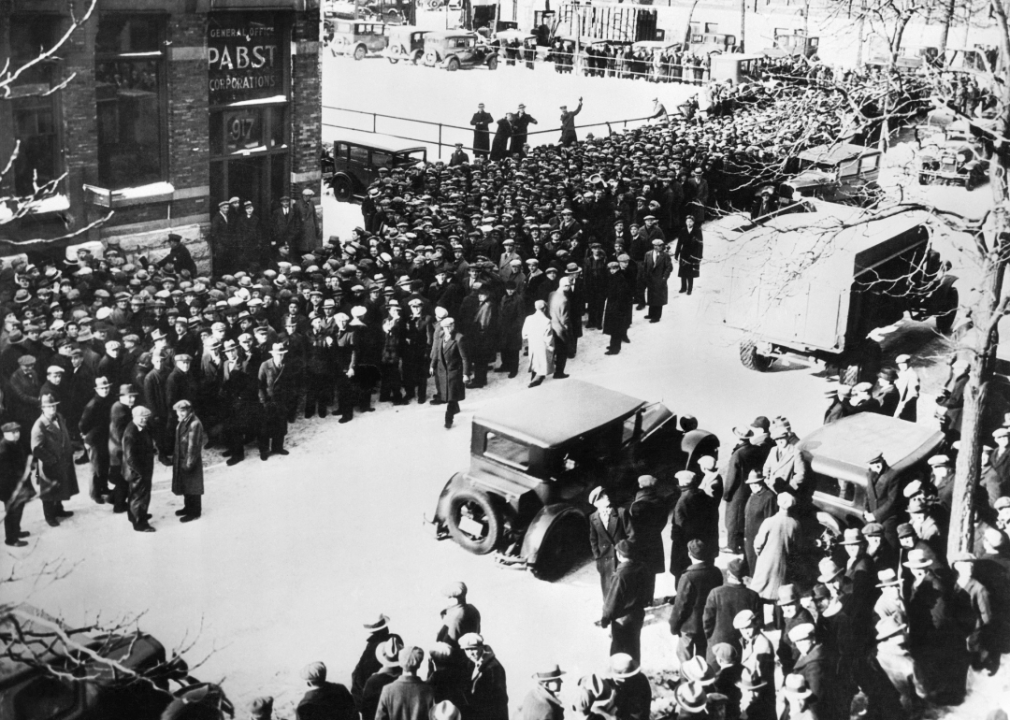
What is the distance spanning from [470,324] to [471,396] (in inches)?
39.3

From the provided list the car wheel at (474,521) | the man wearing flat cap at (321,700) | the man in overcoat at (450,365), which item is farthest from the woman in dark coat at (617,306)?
the man wearing flat cap at (321,700)

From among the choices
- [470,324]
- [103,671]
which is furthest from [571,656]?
[470,324]

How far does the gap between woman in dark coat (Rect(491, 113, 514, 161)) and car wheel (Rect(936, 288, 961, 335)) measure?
7.39 m

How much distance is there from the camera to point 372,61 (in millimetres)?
18344

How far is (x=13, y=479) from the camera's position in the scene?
10.2m

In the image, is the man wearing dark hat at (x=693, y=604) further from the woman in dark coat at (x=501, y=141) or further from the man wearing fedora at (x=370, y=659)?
the woman in dark coat at (x=501, y=141)

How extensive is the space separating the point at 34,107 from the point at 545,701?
884 centimetres

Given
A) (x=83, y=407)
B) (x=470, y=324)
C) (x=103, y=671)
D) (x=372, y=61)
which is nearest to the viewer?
(x=103, y=671)

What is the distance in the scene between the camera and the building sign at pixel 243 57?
50.1 ft

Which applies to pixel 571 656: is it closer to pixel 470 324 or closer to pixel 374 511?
pixel 374 511

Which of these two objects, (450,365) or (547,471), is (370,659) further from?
(450,365)

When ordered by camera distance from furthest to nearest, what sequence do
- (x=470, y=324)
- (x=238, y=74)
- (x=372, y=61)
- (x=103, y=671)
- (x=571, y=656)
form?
(x=372, y=61) < (x=238, y=74) < (x=470, y=324) < (x=571, y=656) < (x=103, y=671)

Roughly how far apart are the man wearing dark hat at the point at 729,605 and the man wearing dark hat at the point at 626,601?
2.39 ft

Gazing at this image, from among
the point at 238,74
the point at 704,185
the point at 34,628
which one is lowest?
the point at 34,628
